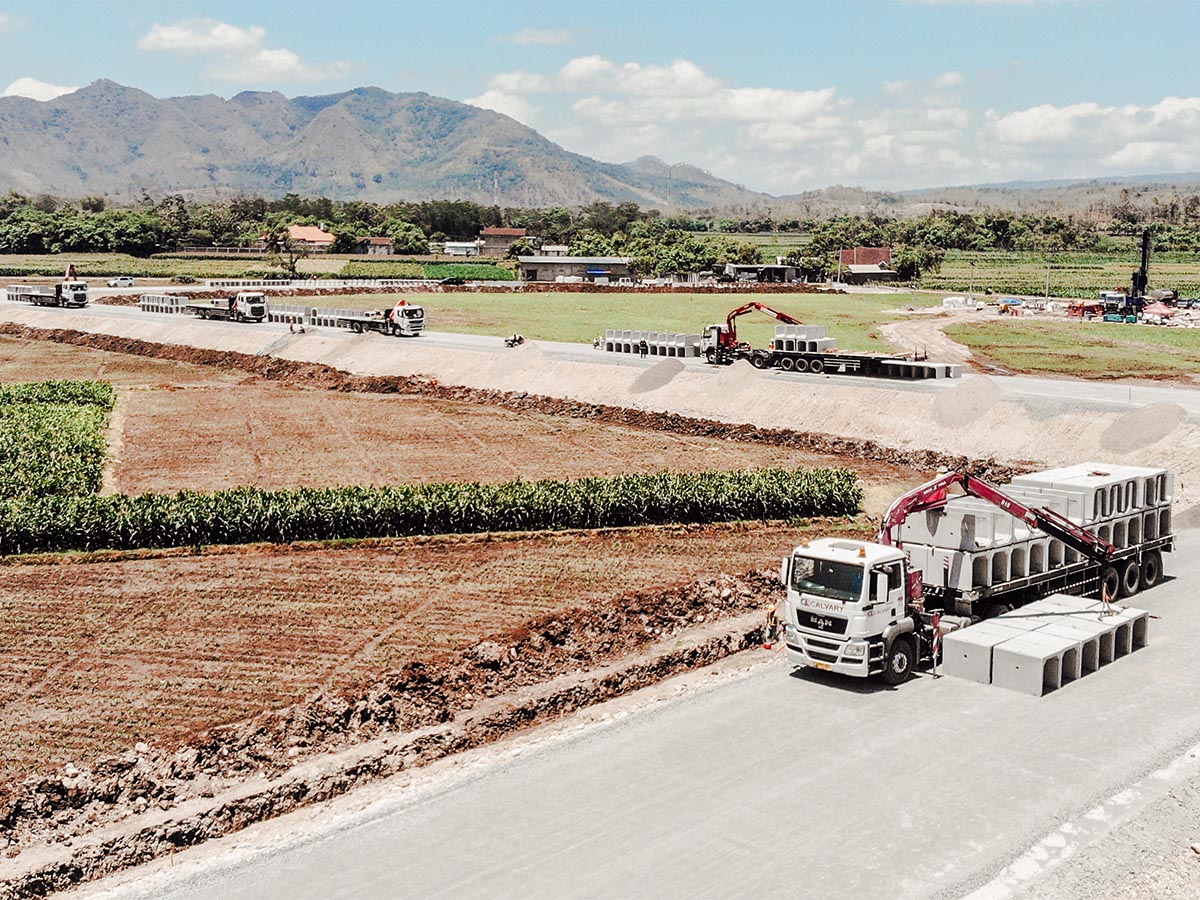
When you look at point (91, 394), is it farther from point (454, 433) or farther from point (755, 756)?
point (755, 756)

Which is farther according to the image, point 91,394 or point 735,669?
point 91,394

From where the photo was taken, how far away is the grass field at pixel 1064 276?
144750 millimetres

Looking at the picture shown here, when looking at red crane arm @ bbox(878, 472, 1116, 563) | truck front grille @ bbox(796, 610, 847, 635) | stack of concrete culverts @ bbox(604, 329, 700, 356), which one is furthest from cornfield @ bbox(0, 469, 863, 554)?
stack of concrete culverts @ bbox(604, 329, 700, 356)

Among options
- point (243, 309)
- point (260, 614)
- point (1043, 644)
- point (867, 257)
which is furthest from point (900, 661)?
point (867, 257)

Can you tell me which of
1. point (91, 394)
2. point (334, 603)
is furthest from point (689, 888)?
point (91, 394)

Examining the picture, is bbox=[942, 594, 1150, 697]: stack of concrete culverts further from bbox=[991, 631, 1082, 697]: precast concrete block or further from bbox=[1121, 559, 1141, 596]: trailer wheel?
bbox=[1121, 559, 1141, 596]: trailer wheel

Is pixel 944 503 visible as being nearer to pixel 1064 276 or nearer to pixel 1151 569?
pixel 1151 569

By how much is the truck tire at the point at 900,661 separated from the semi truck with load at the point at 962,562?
1.1 inches

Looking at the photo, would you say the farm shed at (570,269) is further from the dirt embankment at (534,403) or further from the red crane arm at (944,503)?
the red crane arm at (944,503)

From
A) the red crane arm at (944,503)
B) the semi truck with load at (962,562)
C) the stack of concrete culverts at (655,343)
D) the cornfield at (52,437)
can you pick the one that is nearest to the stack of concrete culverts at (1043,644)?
the semi truck with load at (962,562)

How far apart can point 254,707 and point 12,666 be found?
6083mm

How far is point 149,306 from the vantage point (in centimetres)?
11381

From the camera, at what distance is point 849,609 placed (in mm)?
22000

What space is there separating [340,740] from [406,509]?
14.7 m
